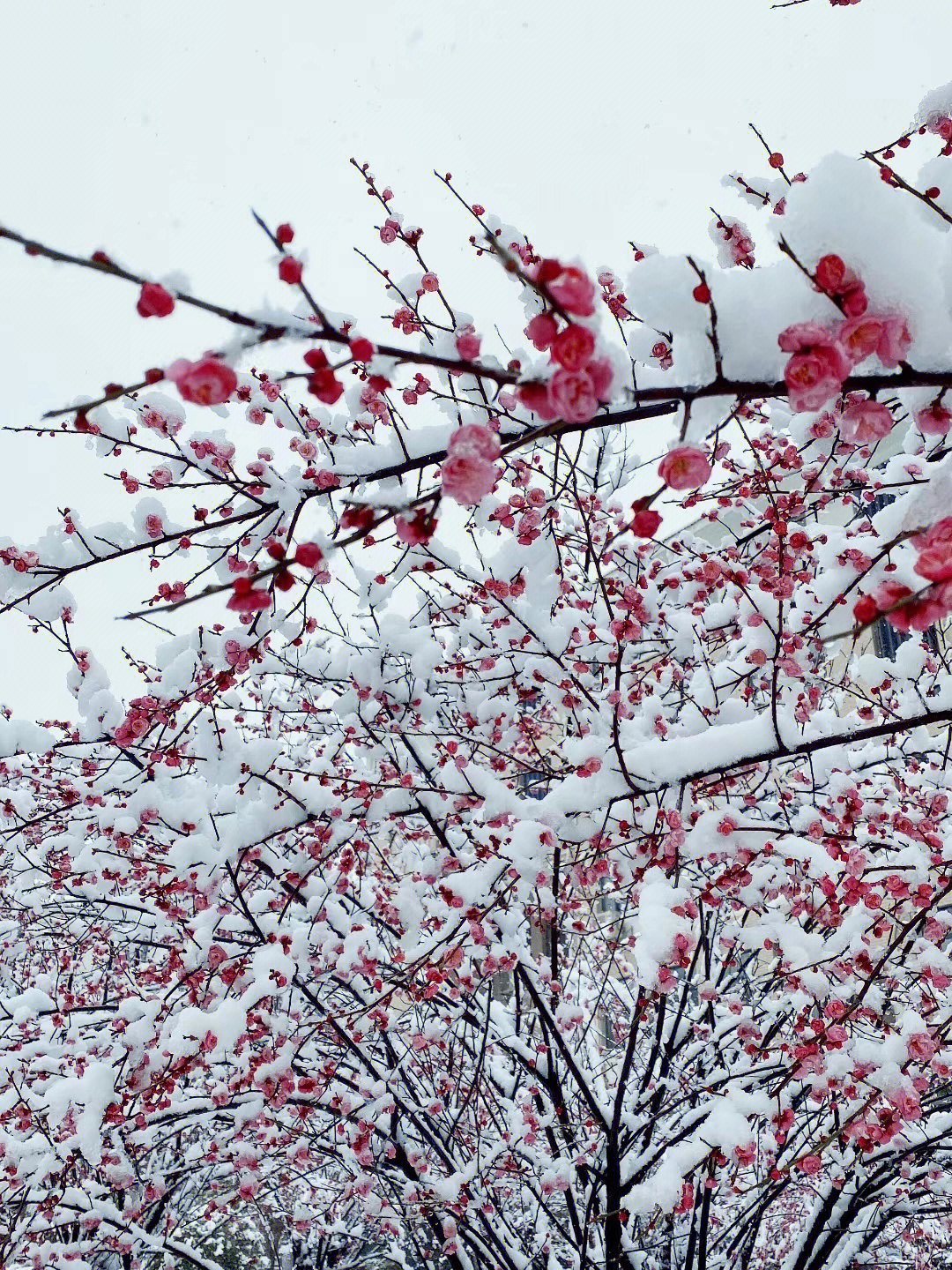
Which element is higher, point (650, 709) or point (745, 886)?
point (650, 709)

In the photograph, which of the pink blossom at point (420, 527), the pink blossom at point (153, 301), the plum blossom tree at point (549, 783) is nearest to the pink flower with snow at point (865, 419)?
the plum blossom tree at point (549, 783)

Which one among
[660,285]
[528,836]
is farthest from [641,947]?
[660,285]

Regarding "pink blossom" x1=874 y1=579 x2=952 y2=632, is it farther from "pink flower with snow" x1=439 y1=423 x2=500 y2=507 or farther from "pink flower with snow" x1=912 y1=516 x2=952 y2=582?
"pink flower with snow" x1=439 y1=423 x2=500 y2=507

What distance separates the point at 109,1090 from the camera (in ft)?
12.5

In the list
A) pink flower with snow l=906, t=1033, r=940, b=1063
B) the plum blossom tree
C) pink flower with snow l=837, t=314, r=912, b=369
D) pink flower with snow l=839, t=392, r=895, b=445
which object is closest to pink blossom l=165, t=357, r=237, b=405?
the plum blossom tree

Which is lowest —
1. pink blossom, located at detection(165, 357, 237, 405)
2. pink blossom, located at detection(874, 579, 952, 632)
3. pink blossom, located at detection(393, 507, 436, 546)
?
pink blossom, located at detection(874, 579, 952, 632)

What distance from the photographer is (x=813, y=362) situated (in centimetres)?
112

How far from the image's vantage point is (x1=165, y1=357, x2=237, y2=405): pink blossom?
1.04 metres

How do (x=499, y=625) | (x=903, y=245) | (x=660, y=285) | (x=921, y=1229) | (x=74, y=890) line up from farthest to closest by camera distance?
(x=921, y=1229) → (x=74, y=890) → (x=499, y=625) → (x=660, y=285) → (x=903, y=245)

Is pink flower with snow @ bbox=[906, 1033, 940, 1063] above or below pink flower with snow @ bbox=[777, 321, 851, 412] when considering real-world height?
below

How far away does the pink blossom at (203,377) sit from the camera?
1038 mm

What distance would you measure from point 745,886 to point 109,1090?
320 centimetres

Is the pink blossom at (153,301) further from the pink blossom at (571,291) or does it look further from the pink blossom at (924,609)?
the pink blossom at (924,609)

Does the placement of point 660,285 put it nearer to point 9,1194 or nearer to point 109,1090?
point 109,1090
